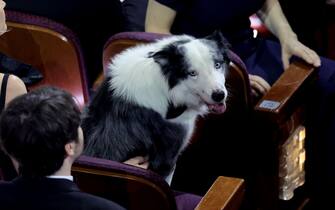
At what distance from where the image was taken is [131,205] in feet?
5.15

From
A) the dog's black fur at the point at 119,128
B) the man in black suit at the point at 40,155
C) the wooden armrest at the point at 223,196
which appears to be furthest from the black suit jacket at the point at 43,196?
the dog's black fur at the point at 119,128

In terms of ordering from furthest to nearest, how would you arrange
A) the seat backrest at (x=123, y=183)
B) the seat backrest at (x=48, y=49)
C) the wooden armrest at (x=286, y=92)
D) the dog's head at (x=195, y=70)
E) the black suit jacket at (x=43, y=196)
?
the seat backrest at (x=48, y=49) < the wooden armrest at (x=286, y=92) < the dog's head at (x=195, y=70) < the seat backrest at (x=123, y=183) < the black suit jacket at (x=43, y=196)

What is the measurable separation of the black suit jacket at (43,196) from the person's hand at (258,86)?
1.00m

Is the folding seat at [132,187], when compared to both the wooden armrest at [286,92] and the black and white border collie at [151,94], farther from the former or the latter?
the wooden armrest at [286,92]

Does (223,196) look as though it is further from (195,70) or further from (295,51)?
(295,51)

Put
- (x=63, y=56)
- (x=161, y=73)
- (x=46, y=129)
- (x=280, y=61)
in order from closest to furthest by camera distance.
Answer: (x=46, y=129), (x=161, y=73), (x=63, y=56), (x=280, y=61)

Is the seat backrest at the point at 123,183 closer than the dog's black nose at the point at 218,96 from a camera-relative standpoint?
Yes

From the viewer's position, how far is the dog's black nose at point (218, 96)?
5.65ft

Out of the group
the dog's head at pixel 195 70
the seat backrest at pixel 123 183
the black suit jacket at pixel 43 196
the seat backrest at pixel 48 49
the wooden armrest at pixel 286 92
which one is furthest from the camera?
the seat backrest at pixel 48 49

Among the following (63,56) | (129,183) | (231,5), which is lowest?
(63,56)

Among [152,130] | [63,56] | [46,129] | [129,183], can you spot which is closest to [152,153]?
[152,130]

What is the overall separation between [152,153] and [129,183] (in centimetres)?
32

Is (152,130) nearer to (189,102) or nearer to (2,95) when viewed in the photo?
(189,102)

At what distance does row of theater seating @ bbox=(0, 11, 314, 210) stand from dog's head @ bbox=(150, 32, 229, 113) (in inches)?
4.1
